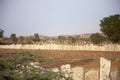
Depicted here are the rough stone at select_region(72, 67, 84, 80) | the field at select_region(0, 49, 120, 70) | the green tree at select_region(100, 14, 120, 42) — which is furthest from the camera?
the green tree at select_region(100, 14, 120, 42)

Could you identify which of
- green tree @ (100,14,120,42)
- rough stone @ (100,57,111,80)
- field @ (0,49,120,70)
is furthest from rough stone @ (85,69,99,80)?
green tree @ (100,14,120,42)

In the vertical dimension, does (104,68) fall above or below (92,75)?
above

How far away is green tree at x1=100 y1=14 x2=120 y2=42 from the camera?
45.5 m

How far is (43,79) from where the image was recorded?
3006mm

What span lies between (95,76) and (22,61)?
2919 mm

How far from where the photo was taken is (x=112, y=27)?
153ft

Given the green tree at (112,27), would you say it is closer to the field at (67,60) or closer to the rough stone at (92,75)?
the field at (67,60)

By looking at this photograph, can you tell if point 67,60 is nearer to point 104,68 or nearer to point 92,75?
point 104,68

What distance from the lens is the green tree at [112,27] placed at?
4553cm

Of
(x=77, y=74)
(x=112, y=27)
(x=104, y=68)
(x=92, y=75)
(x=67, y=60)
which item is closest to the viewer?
(x=77, y=74)

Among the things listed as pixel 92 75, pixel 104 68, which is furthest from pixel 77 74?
pixel 104 68

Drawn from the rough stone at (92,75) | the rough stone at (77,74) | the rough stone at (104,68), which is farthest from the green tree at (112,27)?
the rough stone at (77,74)

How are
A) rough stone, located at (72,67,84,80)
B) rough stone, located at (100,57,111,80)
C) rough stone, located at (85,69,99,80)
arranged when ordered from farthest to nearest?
1. rough stone, located at (100,57,111,80)
2. rough stone, located at (85,69,99,80)
3. rough stone, located at (72,67,84,80)

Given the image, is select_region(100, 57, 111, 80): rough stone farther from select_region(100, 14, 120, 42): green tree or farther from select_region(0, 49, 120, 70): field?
select_region(100, 14, 120, 42): green tree
